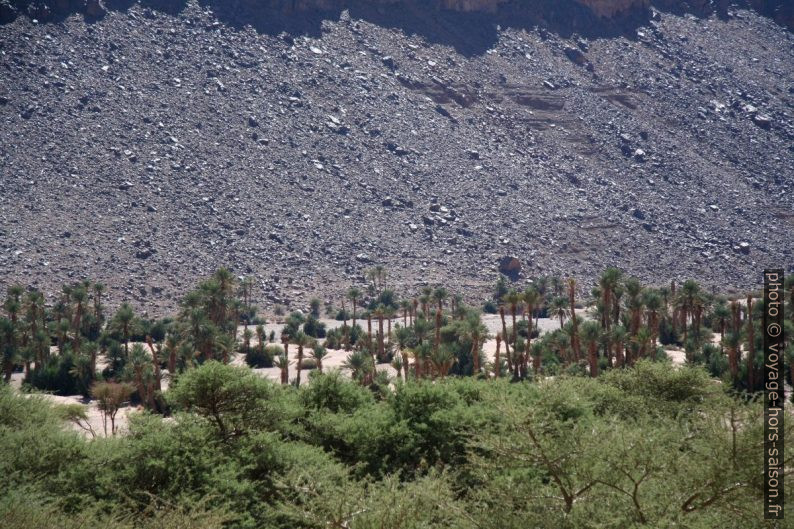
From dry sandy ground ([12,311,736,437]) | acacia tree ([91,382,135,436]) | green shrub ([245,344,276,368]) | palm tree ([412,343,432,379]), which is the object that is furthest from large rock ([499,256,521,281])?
acacia tree ([91,382,135,436])

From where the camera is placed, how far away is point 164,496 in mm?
21531

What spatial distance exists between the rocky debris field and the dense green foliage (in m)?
65.2

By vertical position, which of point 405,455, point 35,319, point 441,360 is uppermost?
point 35,319

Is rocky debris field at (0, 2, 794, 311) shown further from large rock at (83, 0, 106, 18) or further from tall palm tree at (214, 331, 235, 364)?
tall palm tree at (214, 331, 235, 364)

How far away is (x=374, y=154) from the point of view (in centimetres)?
12100

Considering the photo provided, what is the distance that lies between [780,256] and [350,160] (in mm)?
51119

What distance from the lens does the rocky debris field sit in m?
100

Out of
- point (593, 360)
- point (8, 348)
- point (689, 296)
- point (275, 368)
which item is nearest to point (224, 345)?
point (275, 368)

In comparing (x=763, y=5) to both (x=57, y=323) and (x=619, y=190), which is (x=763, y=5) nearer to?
(x=619, y=190)

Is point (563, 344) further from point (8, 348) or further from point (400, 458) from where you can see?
point (400, 458)

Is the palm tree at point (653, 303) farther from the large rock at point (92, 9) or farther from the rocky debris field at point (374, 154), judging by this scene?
the large rock at point (92, 9)

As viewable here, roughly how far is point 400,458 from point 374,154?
97.2 metres

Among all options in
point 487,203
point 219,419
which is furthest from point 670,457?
point 487,203

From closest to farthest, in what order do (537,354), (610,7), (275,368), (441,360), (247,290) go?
1. (441,360)
2. (537,354)
3. (275,368)
4. (247,290)
5. (610,7)
